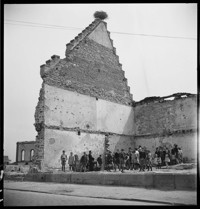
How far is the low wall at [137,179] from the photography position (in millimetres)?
8578

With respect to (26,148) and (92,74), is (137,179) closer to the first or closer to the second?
(92,74)

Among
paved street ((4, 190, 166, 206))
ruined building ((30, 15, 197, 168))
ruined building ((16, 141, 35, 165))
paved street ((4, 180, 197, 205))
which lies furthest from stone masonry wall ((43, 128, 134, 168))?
ruined building ((16, 141, 35, 165))

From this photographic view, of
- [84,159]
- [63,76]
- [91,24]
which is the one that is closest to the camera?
[84,159]

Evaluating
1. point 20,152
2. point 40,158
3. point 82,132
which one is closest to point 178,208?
point 40,158

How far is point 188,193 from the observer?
8.03 metres

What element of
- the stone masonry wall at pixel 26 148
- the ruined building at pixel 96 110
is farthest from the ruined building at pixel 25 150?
the ruined building at pixel 96 110

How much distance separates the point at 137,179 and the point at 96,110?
10.5 m

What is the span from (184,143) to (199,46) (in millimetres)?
13506

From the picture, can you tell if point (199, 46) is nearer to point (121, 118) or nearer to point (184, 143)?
point (184, 143)

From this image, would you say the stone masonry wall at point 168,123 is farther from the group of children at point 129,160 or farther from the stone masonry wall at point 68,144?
the group of children at point 129,160

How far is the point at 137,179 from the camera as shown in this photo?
9.99 metres

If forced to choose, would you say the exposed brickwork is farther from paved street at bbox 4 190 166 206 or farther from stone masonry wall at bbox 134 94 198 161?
paved street at bbox 4 190 166 206

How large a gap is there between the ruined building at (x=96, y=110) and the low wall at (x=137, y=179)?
3.76m

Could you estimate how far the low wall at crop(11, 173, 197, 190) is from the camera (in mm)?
8578
